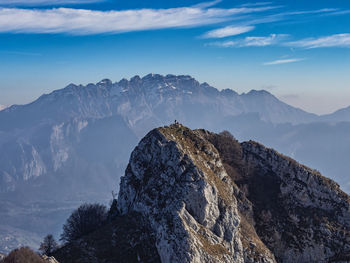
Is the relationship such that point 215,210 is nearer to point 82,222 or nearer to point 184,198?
point 184,198

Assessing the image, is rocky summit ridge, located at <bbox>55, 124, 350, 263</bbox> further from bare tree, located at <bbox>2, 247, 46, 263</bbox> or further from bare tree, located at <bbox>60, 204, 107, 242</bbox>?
bare tree, located at <bbox>60, 204, 107, 242</bbox>

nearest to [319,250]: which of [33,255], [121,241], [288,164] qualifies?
[288,164]

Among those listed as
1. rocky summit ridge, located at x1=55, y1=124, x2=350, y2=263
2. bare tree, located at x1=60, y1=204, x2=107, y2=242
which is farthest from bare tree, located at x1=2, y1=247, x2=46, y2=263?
bare tree, located at x1=60, y1=204, x2=107, y2=242

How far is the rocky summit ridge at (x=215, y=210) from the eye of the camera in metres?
A: 65.4

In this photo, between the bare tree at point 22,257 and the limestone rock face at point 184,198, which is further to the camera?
the limestone rock face at point 184,198

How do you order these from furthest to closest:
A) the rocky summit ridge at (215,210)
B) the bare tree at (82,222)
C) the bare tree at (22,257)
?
the bare tree at (82,222) → the rocky summit ridge at (215,210) → the bare tree at (22,257)

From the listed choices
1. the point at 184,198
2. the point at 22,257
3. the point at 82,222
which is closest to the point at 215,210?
the point at 184,198

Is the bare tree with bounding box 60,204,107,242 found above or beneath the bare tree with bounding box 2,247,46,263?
beneath

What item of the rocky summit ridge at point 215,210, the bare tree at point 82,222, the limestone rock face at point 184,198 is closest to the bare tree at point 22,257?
the rocky summit ridge at point 215,210

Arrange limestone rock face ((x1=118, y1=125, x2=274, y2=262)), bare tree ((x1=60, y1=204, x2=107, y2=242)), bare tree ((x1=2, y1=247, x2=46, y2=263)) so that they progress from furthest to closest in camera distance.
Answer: bare tree ((x1=60, y1=204, x2=107, y2=242)) → limestone rock face ((x1=118, y1=125, x2=274, y2=262)) → bare tree ((x1=2, y1=247, x2=46, y2=263))

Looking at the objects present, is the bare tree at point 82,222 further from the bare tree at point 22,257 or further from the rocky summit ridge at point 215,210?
the bare tree at point 22,257

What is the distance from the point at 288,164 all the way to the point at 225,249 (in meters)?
41.7

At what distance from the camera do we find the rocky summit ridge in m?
65.4

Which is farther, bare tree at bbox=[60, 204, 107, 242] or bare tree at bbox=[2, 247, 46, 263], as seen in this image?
bare tree at bbox=[60, 204, 107, 242]
